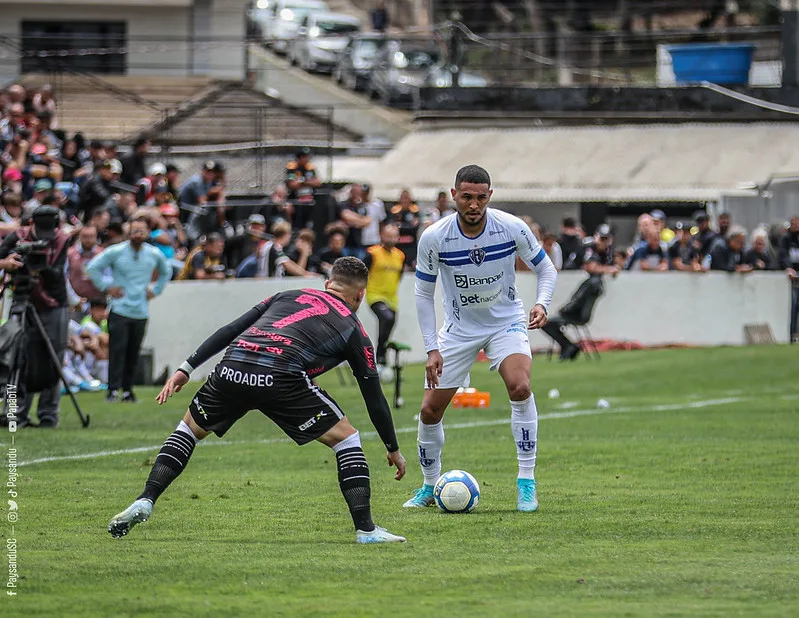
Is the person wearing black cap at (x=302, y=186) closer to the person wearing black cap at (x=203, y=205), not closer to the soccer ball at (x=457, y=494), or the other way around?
the person wearing black cap at (x=203, y=205)

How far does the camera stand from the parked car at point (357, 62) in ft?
148

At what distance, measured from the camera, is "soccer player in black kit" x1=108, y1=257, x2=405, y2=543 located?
29.5 feet

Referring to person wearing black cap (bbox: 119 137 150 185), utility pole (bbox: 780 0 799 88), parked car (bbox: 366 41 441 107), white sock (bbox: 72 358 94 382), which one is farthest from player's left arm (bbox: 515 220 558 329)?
parked car (bbox: 366 41 441 107)

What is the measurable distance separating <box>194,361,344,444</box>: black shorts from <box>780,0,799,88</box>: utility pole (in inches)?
1056

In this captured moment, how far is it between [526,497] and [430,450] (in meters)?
0.78

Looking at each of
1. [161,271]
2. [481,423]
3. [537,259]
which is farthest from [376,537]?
[161,271]

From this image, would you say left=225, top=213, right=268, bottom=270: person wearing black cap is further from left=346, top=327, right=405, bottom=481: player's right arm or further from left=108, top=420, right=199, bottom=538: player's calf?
left=346, top=327, right=405, bottom=481: player's right arm

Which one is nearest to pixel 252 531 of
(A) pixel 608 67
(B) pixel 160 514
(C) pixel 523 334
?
(B) pixel 160 514

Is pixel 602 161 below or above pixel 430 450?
below

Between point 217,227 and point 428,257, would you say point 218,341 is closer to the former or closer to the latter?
point 428,257

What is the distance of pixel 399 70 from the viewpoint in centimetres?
4419

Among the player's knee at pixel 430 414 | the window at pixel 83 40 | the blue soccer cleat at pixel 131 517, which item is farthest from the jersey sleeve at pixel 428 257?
the window at pixel 83 40

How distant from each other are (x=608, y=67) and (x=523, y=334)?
3987 centimetres

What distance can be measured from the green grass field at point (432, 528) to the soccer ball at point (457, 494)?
0.09 m
